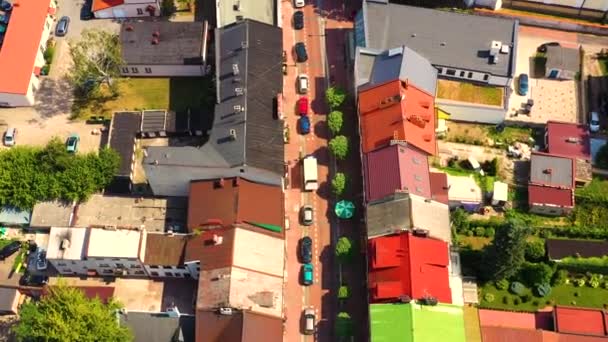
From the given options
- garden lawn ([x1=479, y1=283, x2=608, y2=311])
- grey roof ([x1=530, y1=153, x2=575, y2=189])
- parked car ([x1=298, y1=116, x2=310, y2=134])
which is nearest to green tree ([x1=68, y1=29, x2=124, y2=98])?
parked car ([x1=298, y1=116, x2=310, y2=134])

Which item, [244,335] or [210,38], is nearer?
[244,335]

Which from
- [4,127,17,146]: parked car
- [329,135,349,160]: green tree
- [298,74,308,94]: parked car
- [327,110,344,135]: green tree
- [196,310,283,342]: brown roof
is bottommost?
[196,310,283,342]: brown roof

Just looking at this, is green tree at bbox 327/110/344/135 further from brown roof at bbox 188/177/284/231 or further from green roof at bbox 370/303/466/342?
green roof at bbox 370/303/466/342

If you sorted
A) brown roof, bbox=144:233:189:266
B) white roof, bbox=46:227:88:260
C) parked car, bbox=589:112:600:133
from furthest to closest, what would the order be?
1. parked car, bbox=589:112:600:133
2. brown roof, bbox=144:233:189:266
3. white roof, bbox=46:227:88:260

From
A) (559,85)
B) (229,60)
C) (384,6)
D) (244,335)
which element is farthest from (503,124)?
(244,335)

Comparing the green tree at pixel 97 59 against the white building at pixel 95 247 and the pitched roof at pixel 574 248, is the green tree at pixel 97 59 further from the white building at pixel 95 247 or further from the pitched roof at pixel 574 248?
the pitched roof at pixel 574 248

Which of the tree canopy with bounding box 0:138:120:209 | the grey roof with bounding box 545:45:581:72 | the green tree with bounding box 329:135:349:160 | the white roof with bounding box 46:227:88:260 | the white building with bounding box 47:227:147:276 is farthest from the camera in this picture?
the grey roof with bounding box 545:45:581:72

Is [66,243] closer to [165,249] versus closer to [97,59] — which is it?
[165,249]

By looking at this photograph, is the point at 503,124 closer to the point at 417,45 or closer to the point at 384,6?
the point at 417,45
